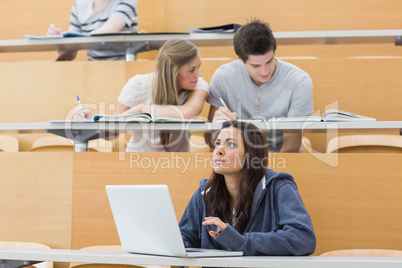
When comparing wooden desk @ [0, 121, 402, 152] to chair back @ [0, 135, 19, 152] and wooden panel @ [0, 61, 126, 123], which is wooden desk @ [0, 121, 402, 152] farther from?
chair back @ [0, 135, 19, 152]

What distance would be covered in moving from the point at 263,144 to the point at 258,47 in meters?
0.67

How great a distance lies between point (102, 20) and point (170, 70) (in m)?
1.04

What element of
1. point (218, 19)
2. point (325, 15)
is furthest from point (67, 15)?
point (325, 15)

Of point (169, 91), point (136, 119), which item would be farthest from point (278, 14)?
point (136, 119)

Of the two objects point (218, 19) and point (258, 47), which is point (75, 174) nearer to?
point (258, 47)

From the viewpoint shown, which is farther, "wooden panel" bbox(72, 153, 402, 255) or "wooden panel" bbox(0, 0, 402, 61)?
"wooden panel" bbox(0, 0, 402, 61)

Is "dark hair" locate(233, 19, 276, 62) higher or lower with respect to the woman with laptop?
higher

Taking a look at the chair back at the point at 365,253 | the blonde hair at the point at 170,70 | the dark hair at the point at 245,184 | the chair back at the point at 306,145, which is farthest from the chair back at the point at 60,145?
the chair back at the point at 365,253

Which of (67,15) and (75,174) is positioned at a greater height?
(67,15)

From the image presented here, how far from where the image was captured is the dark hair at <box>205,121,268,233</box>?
67.9 inches

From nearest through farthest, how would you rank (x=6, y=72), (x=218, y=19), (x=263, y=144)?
(x=263, y=144), (x=6, y=72), (x=218, y=19)

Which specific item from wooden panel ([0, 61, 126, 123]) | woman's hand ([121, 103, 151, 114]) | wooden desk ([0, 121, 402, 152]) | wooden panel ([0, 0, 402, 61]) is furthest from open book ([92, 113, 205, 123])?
wooden panel ([0, 0, 402, 61])

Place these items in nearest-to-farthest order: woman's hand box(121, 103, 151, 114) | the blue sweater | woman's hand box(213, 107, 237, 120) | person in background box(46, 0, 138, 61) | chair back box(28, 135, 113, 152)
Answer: the blue sweater → woman's hand box(213, 107, 237, 120) → woman's hand box(121, 103, 151, 114) → chair back box(28, 135, 113, 152) → person in background box(46, 0, 138, 61)

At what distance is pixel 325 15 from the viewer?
359 centimetres
